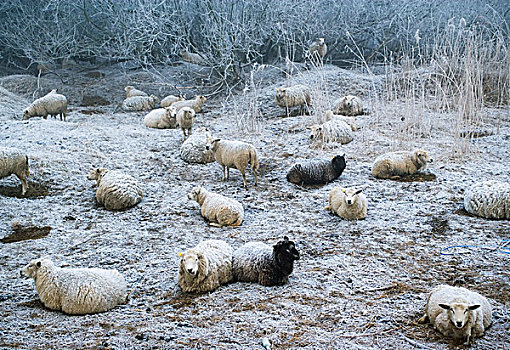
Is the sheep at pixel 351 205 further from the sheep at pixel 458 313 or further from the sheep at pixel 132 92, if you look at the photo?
the sheep at pixel 132 92

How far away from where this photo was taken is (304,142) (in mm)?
7688

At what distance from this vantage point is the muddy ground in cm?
289

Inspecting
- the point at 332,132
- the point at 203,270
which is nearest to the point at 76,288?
the point at 203,270

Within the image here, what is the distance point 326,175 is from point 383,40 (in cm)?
820

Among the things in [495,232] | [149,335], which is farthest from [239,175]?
[149,335]

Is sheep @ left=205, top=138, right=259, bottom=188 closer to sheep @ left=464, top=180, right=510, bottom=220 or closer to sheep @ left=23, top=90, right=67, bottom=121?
sheep @ left=464, top=180, right=510, bottom=220

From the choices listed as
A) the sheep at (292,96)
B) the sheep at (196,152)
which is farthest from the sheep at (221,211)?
the sheep at (292,96)

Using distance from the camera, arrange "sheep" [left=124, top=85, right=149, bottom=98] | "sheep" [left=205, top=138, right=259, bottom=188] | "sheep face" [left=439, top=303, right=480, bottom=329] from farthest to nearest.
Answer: "sheep" [left=124, top=85, right=149, bottom=98] → "sheep" [left=205, top=138, right=259, bottom=188] → "sheep face" [left=439, top=303, right=480, bottom=329]

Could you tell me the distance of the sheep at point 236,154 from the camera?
19.9 ft

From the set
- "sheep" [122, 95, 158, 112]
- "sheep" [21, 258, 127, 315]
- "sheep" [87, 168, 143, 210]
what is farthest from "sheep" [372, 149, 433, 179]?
"sheep" [122, 95, 158, 112]

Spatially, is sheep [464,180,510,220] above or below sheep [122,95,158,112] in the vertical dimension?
above

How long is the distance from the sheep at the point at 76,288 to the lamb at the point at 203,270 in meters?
0.49

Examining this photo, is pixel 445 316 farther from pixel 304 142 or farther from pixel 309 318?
pixel 304 142

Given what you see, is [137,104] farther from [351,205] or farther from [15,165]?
[351,205]
